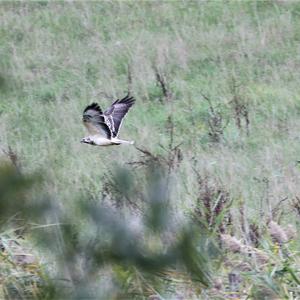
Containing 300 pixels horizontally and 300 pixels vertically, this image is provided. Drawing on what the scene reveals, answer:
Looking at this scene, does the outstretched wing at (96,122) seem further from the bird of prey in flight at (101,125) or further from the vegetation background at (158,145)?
the vegetation background at (158,145)

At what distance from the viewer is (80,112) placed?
838 centimetres

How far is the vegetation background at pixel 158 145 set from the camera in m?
1.92

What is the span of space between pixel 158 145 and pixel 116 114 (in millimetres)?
427

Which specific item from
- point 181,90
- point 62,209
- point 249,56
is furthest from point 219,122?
point 62,209

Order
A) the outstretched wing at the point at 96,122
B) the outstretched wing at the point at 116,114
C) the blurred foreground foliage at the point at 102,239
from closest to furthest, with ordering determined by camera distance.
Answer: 1. the blurred foreground foliage at the point at 102,239
2. the outstretched wing at the point at 96,122
3. the outstretched wing at the point at 116,114

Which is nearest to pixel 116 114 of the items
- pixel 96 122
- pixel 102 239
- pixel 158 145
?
pixel 158 145

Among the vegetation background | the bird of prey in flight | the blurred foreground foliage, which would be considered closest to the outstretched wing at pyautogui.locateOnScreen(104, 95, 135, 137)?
the bird of prey in flight

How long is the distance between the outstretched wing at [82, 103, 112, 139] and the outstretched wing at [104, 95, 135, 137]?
5 centimetres

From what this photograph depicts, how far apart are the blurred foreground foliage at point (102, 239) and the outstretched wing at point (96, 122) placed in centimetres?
440

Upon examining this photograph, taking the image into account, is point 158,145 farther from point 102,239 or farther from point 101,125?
point 102,239

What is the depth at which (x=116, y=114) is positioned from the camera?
281 inches

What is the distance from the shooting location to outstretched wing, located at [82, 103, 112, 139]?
643 centimetres

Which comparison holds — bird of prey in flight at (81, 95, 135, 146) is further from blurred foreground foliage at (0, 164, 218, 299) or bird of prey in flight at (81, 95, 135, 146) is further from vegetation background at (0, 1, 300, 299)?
blurred foreground foliage at (0, 164, 218, 299)

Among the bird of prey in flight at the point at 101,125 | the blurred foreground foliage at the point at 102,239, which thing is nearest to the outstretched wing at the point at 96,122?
the bird of prey in flight at the point at 101,125
